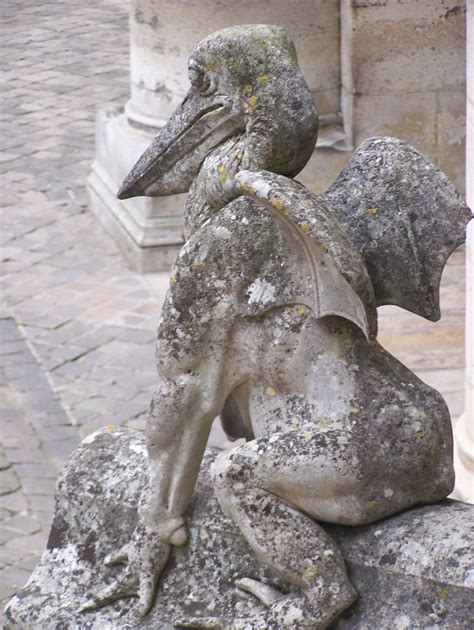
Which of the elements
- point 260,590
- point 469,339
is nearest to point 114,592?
point 260,590

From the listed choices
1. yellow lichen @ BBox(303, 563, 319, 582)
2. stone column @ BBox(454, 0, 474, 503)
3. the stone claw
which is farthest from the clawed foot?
stone column @ BBox(454, 0, 474, 503)

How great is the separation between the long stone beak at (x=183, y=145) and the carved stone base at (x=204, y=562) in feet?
2.34

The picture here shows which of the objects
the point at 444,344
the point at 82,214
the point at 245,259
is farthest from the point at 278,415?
the point at 82,214

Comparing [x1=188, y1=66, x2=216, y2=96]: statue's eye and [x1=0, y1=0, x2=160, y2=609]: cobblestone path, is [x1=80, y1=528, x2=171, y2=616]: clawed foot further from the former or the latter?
[x1=0, y1=0, x2=160, y2=609]: cobblestone path

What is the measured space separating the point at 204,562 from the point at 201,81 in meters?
1.11

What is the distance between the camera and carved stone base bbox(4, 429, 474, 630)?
2.94 m

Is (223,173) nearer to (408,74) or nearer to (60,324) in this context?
(60,324)

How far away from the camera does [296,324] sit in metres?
3.03

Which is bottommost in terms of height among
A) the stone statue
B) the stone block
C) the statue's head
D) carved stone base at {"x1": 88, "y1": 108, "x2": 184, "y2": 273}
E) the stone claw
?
carved stone base at {"x1": 88, "y1": 108, "x2": 184, "y2": 273}

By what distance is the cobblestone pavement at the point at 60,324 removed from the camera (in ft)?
20.0

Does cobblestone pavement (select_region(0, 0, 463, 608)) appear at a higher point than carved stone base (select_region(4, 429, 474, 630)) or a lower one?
lower

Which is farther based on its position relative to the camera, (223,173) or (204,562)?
(204,562)

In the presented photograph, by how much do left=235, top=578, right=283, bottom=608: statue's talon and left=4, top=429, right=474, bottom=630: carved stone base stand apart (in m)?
0.02

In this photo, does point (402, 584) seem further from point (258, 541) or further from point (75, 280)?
point (75, 280)
